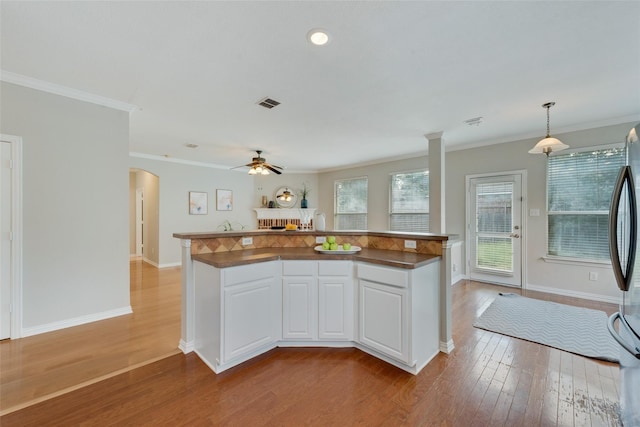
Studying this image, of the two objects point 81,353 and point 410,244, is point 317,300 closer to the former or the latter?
point 410,244

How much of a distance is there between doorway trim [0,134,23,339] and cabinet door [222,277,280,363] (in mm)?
2265

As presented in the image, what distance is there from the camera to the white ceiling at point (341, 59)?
1.71 metres

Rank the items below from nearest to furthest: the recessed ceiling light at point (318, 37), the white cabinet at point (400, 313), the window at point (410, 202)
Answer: the recessed ceiling light at point (318, 37) < the white cabinet at point (400, 313) < the window at point (410, 202)

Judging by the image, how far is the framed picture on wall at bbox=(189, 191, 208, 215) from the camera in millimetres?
6586

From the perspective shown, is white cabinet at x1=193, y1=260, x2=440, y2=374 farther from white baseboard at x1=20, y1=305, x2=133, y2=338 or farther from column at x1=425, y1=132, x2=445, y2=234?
column at x1=425, y1=132, x2=445, y2=234

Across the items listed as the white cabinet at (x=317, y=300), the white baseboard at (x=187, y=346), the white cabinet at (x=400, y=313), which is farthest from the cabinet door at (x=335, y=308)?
the white baseboard at (x=187, y=346)

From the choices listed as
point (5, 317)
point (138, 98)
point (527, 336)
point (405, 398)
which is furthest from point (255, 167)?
point (527, 336)

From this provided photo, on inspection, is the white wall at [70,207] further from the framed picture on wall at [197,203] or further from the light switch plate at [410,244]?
the framed picture on wall at [197,203]

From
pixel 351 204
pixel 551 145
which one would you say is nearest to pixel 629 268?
pixel 551 145

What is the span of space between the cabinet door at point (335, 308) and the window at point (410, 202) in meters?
4.09

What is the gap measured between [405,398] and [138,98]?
3.87m

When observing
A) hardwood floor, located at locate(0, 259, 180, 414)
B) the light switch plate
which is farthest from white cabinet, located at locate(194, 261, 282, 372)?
the light switch plate

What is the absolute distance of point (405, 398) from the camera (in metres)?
1.83

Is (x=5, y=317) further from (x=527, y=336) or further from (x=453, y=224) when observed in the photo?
(x=453, y=224)
